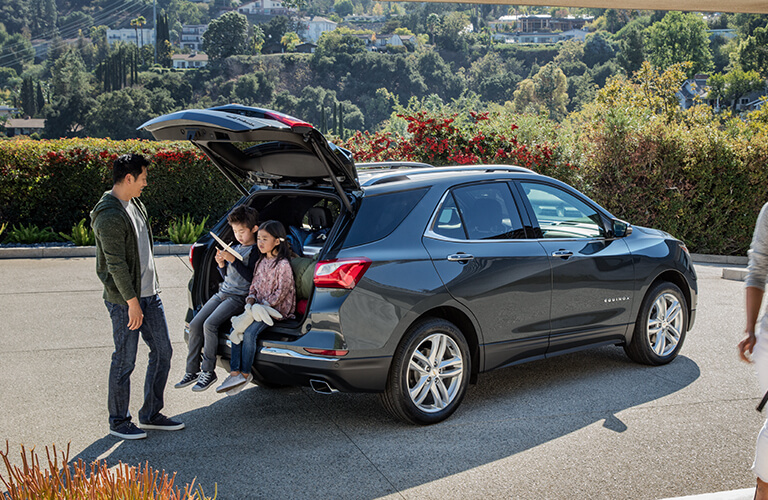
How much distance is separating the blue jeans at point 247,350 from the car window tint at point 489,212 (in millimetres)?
1627

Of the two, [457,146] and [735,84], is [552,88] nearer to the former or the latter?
[735,84]

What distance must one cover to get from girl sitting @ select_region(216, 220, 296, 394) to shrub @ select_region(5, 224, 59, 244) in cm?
937

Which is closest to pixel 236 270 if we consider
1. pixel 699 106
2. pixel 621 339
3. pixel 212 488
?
pixel 212 488

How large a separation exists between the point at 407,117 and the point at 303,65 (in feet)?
554

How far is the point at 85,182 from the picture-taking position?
13.6 meters

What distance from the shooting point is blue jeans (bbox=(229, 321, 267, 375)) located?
503 centimetres

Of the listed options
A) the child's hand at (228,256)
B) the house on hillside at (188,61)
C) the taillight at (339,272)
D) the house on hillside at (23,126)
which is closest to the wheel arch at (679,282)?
the taillight at (339,272)

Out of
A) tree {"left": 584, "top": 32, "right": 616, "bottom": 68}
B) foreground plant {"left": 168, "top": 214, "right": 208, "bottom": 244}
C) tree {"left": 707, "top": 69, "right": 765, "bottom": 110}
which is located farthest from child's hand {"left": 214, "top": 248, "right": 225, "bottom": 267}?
tree {"left": 584, "top": 32, "right": 616, "bottom": 68}

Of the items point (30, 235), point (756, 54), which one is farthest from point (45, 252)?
point (756, 54)

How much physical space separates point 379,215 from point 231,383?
4.79 ft

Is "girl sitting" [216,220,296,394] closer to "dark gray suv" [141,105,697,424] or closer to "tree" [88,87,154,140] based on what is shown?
"dark gray suv" [141,105,697,424]

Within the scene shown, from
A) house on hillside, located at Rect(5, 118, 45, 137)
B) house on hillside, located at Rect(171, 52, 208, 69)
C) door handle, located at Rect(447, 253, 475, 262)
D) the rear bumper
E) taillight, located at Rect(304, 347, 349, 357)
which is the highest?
house on hillside, located at Rect(171, 52, 208, 69)

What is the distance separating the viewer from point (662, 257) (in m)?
6.68

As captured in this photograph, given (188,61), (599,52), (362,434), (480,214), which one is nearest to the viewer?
(362,434)
